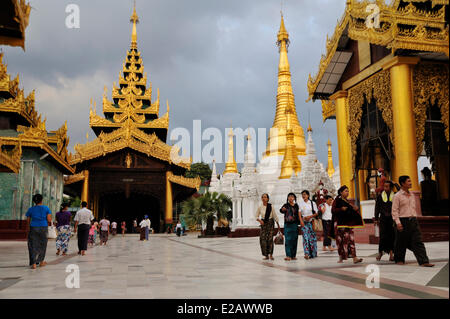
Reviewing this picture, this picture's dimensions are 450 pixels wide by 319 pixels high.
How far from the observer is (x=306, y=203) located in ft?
28.8

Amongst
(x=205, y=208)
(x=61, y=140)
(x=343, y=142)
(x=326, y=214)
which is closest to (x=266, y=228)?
(x=326, y=214)

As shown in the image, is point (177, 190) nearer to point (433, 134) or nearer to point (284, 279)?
point (433, 134)

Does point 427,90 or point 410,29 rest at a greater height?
point 410,29

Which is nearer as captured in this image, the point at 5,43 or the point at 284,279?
the point at 284,279

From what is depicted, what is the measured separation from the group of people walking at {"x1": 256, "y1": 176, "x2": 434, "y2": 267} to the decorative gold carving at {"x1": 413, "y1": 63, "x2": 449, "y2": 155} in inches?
188

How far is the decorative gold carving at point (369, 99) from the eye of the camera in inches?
478

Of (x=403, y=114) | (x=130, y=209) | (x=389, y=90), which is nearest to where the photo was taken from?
(x=403, y=114)

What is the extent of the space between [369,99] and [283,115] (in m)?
16.5

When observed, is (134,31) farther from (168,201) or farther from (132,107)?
(168,201)

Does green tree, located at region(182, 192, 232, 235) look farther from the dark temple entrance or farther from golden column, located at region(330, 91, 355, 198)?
the dark temple entrance

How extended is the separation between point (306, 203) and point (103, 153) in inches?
1021

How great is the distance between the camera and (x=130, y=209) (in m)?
41.8

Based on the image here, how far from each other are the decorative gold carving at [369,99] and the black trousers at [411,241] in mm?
6163
